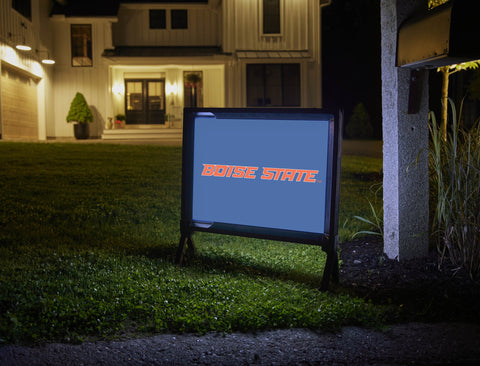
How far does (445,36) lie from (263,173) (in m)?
1.74

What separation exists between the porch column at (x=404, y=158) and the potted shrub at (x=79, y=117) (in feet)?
67.5

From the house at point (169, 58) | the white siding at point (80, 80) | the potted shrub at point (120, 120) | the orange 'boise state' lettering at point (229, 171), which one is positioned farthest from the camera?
the white siding at point (80, 80)

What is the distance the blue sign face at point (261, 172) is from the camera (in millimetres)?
4137

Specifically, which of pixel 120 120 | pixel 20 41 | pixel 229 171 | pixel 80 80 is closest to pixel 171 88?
pixel 120 120

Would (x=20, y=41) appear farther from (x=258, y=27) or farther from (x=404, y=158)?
(x=404, y=158)

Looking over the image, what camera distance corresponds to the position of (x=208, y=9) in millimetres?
26391

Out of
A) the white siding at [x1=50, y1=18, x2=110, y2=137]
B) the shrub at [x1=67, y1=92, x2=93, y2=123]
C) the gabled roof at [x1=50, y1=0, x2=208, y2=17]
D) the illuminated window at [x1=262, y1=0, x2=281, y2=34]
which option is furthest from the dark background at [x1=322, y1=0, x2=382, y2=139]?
the shrub at [x1=67, y1=92, x2=93, y2=123]

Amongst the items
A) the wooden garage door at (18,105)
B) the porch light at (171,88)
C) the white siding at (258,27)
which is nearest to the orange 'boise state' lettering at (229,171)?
the wooden garage door at (18,105)

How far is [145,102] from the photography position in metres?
26.7

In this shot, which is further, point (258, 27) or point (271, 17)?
point (271, 17)

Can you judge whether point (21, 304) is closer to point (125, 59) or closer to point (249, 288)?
point (249, 288)

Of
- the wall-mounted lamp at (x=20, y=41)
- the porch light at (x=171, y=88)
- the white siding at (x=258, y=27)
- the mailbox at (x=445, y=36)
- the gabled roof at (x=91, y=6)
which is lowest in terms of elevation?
the mailbox at (x=445, y=36)

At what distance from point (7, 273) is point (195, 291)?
1605 mm

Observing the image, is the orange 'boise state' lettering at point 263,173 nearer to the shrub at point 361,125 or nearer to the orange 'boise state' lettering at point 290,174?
the orange 'boise state' lettering at point 290,174
